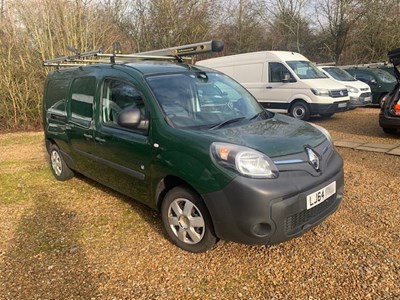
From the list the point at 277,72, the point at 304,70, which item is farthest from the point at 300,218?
the point at 304,70

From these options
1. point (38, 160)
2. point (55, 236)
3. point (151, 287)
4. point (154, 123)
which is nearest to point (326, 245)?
point (151, 287)

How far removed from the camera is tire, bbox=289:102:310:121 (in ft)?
33.8

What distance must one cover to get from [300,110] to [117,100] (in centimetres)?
775

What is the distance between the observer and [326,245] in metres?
3.16

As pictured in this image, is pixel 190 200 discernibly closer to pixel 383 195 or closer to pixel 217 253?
pixel 217 253

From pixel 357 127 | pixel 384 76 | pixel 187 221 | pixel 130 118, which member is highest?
pixel 384 76

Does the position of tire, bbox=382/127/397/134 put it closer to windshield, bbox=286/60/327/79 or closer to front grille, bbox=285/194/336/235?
windshield, bbox=286/60/327/79

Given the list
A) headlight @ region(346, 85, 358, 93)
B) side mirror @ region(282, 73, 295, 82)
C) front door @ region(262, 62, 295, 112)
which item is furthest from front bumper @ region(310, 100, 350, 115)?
headlight @ region(346, 85, 358, 93)

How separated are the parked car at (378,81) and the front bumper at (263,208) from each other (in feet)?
38.1

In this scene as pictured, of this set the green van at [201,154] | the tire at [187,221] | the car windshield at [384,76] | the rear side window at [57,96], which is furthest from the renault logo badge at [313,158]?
the car windshield at [384,76]

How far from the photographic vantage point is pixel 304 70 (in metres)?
10.8

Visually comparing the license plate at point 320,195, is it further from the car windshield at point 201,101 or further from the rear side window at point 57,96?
the rear side window at point 57,96

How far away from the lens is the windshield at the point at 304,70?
10.6 meters

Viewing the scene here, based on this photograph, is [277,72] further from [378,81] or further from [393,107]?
[378,81]
